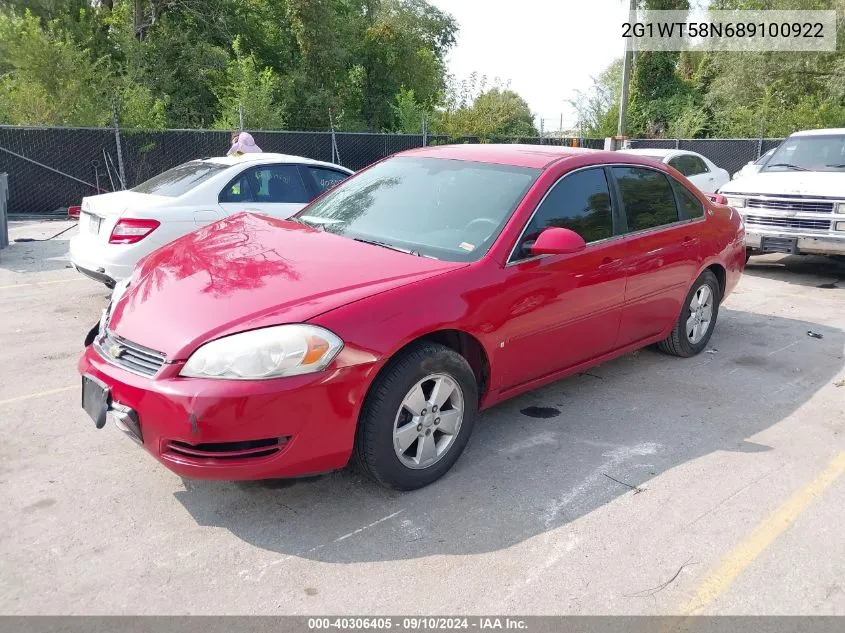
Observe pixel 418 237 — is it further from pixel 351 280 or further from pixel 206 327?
pixel 206 327

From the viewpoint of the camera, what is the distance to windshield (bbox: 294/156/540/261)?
4.05 metres

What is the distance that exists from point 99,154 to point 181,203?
8998mm

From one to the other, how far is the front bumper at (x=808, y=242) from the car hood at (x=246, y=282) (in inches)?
245

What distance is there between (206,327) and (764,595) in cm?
260

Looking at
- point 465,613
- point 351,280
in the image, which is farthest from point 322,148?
point 465,613

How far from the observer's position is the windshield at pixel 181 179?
705 cm

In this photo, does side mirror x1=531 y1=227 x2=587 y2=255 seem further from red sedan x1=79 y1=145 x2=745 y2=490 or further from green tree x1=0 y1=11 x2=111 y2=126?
green tree x1=0 y1=11 x2=111 y2=126

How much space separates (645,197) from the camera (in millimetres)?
5141

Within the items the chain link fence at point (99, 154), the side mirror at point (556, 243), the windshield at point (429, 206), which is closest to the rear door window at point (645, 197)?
the windshield at point (429, 206)

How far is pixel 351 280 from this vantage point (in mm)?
3504

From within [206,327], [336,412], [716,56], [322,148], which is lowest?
[336,412]

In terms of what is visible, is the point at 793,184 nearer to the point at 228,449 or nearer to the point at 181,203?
the point at 181,203

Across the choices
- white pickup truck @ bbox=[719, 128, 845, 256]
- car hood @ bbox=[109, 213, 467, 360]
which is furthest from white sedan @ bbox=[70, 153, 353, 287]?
white pickup truck @ bbox=[719, 128, 845, 256]

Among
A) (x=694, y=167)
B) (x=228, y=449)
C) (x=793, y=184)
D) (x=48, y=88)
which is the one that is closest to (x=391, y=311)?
(x=228, y=449)
